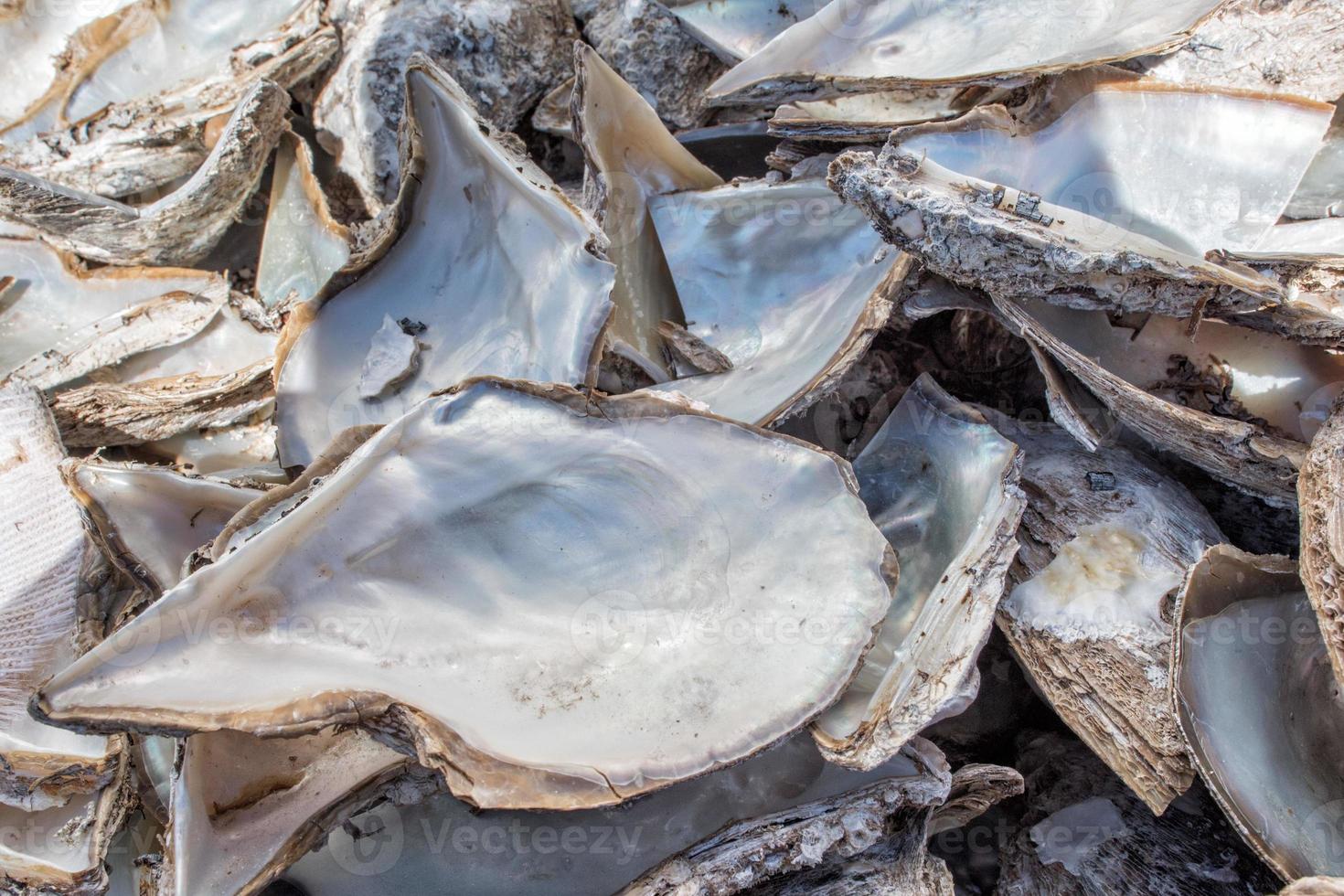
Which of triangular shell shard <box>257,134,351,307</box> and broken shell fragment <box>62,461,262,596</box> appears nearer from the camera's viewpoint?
broken shell fragment <box>62,461,262,596</box>

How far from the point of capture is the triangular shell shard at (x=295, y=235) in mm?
1789

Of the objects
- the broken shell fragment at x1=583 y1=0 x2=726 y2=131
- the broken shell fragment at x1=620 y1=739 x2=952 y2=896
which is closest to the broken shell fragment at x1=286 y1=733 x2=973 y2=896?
the broken shell fragment at x1=620 y1=739 x2=952 y2=896

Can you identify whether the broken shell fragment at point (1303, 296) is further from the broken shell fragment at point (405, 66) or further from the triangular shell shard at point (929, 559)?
the broken shell fragment at point (405, 66)

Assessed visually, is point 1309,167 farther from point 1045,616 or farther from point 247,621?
point 247,621

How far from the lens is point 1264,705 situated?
1.14 meters

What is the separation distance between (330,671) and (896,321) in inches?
38.1

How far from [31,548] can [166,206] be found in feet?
2.32

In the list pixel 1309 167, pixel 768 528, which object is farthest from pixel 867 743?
pixel 1309 167

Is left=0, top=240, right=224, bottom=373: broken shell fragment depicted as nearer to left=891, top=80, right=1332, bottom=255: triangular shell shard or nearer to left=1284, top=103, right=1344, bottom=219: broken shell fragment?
left=891, top=80, right=1332, bottom=255: triangular shell shard

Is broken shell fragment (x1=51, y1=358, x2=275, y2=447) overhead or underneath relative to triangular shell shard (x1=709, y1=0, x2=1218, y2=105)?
underneath

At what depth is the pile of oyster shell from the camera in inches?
42.1

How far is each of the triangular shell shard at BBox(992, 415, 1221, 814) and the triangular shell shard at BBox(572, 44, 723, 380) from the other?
61cm

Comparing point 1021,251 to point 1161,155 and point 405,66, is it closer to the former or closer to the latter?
point 1161,155

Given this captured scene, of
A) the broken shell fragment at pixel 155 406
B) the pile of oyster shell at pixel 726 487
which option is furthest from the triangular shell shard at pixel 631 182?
the broken shell fragment at pixel 155 406
